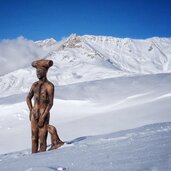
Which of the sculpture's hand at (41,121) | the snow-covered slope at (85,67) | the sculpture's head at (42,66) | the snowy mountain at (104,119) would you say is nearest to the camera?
the snowy mountain at (104,119)

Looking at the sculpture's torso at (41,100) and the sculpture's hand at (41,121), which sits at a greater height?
the sculpture's torso at (41,100)

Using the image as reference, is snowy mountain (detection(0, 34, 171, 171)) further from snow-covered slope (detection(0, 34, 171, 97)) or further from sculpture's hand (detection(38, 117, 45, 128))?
snow-covered slope (detection(0, 34, 171, 97))

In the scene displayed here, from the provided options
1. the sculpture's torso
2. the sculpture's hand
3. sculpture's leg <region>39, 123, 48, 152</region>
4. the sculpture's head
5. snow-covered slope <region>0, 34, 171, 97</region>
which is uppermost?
snow-covered slope <region>0, 34, 171, 97</region>

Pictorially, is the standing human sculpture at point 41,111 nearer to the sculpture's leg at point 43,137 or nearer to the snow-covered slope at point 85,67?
the sculpture's leg at point 43,137

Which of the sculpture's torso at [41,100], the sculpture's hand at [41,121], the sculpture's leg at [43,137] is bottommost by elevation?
the sculpture's leg at [43,137]

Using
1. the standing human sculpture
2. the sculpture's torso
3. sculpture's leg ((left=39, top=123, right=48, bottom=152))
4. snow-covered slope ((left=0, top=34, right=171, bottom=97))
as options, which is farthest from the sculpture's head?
snow-covered slope ((left=0, top=34, right=171, bottom=97))

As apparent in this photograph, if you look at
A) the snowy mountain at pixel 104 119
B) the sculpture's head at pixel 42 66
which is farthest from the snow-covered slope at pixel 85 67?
the sculpture's head at pixel 42 66

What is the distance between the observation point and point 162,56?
635 ft

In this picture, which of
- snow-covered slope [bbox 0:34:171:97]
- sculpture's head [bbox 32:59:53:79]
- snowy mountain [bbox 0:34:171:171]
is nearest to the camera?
snowy mountain [bbox 0:34:171:171]

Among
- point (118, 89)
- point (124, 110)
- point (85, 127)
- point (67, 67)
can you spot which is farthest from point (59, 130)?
point (67, 67)

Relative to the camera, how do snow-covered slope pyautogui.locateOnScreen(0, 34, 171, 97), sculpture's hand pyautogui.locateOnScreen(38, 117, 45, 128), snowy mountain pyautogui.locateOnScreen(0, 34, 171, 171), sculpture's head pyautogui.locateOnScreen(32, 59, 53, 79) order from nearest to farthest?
snowy mountain pyautogui.locateOnScreen(0, 34, 171, 171) < sculpture's hand pyautogui.locateOnScreen(38, 117, 45, 128) < sculpture's head pyautogui.locateOnScreen(32, 59, 53, 79) < snow-covered slope pyautogui.locateOnScreen(0, 34, 171, 97)

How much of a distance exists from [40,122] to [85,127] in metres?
6.26

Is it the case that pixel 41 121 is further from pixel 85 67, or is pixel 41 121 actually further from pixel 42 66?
pixel 85 67

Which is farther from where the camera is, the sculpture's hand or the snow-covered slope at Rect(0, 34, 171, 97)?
the snow-covered slope at Rect(0, 34, 171, 97)
